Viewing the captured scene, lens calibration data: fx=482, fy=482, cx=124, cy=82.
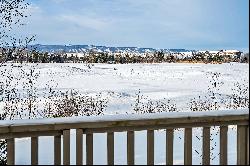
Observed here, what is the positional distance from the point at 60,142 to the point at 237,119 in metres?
1.20

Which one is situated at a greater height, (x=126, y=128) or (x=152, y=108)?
(x=126, y=128)

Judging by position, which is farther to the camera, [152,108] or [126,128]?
[152,108]

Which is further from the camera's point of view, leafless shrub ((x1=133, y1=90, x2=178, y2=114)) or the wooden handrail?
leafless shrub ((x1=133, y1=90, x2=178, y2=114))

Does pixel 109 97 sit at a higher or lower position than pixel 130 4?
lower

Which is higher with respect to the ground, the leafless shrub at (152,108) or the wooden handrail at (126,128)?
the wooden handrail at (126,128)

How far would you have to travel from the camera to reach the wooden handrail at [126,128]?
9.91 ft

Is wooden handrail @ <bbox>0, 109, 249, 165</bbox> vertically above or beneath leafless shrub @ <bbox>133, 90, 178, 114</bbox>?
above

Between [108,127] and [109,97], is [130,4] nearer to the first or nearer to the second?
[108,127]

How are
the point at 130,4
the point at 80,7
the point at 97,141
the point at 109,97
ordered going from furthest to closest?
1. the point at 109,97
2. the point at 80,7
3. the point at 130,4
4. the point at 97,141

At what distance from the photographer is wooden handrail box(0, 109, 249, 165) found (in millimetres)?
3021

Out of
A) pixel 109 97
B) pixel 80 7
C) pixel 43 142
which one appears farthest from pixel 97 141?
pixel 109 97

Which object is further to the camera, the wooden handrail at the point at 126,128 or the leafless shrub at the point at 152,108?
the leafless shrub at the point at 152,108

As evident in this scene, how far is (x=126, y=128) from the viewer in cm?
314

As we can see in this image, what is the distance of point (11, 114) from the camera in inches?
277
